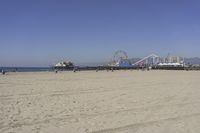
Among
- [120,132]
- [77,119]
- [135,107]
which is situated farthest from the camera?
[135,107]

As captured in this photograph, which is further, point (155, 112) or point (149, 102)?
point (149, 102)

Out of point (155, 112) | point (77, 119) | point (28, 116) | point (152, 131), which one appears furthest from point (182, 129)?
point (28, 116)

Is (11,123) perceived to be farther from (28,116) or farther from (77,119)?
(77,119)

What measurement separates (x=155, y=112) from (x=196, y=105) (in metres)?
2.40

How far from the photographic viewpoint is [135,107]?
1138cm

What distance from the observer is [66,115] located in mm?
9797

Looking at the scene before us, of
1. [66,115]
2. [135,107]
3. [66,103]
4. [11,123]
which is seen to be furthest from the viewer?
[66,103]

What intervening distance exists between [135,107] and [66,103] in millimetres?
2780

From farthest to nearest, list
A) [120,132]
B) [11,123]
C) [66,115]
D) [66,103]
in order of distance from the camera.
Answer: [66,103]
[66,115]
[11,123]
[120,132]

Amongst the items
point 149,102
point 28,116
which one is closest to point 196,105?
point 149,102

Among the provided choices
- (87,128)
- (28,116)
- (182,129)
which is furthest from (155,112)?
(28,116)

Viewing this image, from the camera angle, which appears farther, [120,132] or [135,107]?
[135,107]

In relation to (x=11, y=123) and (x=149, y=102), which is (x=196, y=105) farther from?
(x=11, y=123)

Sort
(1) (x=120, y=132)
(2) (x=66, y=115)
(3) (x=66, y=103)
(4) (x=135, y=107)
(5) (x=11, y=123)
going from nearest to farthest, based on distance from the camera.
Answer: (1) (x=120, y=132)
(5) (x=11, y=123)
(2) (x=66, y=115)
(4) (x=135, y=107)
(3) (x=66, y=103)
